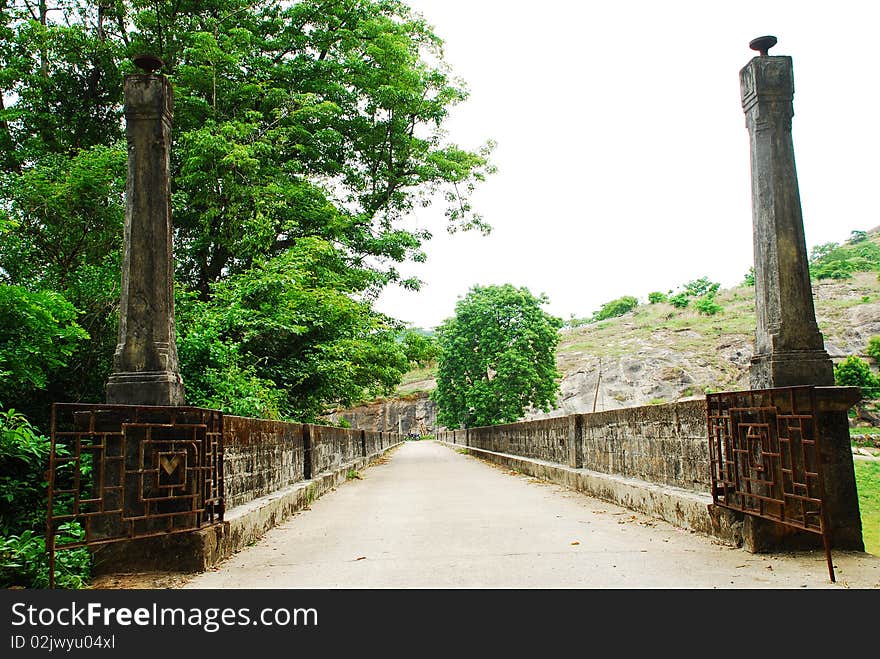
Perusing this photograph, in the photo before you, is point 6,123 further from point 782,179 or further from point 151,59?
point 782,179

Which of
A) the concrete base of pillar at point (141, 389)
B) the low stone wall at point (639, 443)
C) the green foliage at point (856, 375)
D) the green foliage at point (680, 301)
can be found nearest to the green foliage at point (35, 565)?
the concrete base of pillar at point (141, 389)

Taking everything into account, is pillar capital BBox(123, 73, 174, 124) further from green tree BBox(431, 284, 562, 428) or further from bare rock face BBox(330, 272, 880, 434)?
bare rock face BBox(330, 272, 880, 434)

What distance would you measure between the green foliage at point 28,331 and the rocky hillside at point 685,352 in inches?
1242

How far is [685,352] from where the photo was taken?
45000 millimetres

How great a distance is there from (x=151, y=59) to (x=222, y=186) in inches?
358

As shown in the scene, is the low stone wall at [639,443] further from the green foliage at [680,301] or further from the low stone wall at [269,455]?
the green foliage at [680,301]

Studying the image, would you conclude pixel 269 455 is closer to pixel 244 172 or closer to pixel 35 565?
pixel 35 565

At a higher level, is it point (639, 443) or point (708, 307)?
point (708, 307)

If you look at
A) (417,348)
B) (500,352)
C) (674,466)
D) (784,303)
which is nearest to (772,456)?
(784,303)

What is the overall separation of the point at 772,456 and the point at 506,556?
218 cm

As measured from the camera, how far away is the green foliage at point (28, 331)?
18.9ft

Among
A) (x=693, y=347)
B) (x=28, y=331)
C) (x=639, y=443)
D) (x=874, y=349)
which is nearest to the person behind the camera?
(x=28, y=331)

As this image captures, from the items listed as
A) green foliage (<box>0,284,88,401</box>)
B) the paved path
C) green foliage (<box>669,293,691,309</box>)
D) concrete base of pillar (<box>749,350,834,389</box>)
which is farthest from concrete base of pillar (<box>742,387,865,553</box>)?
green foliage (<box>669,293,691,309</box>)
